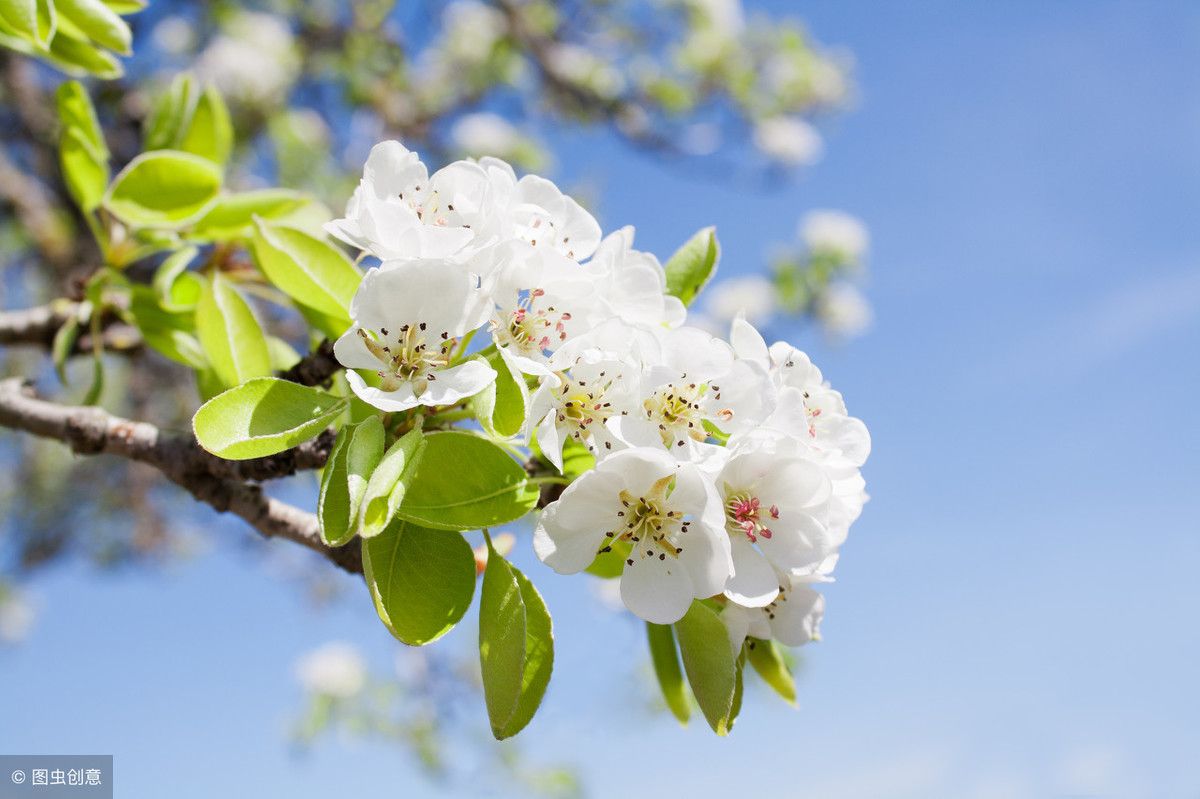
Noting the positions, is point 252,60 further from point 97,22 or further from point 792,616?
point 792,616

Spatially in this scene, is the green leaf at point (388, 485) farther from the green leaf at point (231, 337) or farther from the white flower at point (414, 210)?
the green leaf at point (231, 337)

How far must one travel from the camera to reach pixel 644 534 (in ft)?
3.10

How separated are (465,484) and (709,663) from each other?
0.31 meters

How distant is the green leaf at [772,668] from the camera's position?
1.17 meters

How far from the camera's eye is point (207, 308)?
121 centimetres

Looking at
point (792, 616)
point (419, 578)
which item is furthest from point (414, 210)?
Answer: point (792, 616)

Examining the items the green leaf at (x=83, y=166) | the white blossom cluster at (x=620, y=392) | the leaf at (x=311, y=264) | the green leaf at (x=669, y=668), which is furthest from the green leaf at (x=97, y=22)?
the green leaf at (x=669, y=668)

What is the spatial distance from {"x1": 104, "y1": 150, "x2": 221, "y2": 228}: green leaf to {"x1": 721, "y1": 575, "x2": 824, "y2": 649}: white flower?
1.00 meters

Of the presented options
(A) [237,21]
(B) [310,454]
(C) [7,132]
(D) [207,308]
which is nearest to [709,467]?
(B) [310,454]

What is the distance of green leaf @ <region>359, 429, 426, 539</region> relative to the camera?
786 mm

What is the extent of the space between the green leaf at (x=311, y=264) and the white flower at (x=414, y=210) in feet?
0.26

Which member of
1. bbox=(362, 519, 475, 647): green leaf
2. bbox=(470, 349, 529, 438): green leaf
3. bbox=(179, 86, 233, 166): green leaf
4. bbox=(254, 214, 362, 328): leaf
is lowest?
bbox=(362, 519, 475, 647): green leaf

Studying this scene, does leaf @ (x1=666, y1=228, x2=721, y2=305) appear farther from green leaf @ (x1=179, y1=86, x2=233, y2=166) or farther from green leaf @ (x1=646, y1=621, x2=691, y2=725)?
green leaf @ (x1=179, y1=86, x2=233, y2=166)

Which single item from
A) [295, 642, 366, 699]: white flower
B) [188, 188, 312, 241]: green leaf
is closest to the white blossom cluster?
[188, 188, 312, 241]: green leaf
